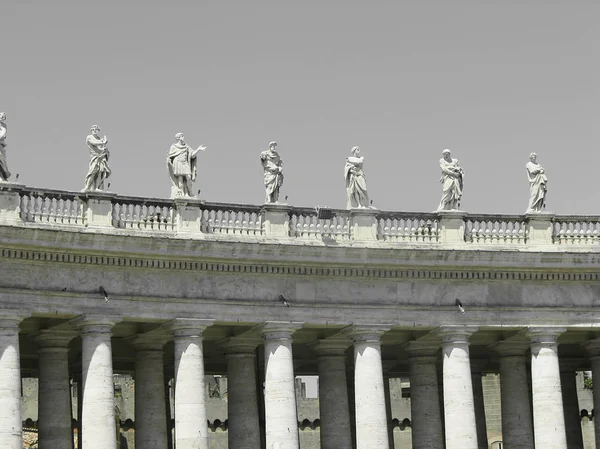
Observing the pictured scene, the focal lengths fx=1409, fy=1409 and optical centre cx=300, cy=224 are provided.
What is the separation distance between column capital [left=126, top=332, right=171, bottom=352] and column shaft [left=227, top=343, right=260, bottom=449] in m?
3.24

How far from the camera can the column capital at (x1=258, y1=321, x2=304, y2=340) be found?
6112cm

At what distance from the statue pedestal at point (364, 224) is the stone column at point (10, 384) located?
16293mm

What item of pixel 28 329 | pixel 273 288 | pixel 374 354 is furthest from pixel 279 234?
pixel 28 329

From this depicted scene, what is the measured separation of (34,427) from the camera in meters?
83.6

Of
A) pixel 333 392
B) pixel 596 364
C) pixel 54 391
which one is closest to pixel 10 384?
pixel 54 391

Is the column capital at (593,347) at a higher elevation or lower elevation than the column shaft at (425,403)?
higher

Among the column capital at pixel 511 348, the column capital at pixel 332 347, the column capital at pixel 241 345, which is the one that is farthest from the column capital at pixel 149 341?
the column capital at pixel 511 348

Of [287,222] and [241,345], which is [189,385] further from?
[287,222]

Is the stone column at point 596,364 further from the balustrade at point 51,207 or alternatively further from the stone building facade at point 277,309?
the balustrade at point 51,207

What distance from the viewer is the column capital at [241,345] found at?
210ft

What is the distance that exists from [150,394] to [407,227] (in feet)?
46.2

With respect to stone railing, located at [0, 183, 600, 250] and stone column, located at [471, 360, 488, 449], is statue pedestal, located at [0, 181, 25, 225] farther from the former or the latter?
stone column, located at [471, 360, 488, 449]

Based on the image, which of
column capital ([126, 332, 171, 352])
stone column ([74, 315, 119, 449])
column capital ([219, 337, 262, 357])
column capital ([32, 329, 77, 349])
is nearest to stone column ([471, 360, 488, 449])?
column capital ([219, 337, 262, 357])

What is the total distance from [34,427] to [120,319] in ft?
92.3
